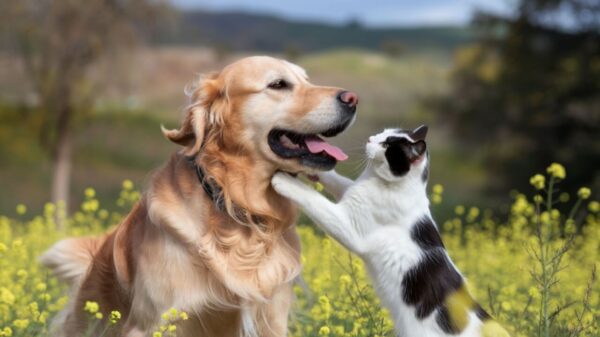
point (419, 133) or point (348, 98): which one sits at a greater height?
point (348, 98)

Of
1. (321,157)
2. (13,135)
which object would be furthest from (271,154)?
(13,135)

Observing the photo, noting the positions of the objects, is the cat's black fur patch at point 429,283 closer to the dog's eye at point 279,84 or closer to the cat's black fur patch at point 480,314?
the cat's black fur patch at point 480,314

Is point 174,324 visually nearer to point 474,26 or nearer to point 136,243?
point 136,243

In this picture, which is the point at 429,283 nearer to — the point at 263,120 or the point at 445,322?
the point at 445,322

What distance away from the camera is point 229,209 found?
4.34 m

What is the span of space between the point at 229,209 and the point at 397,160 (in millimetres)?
932

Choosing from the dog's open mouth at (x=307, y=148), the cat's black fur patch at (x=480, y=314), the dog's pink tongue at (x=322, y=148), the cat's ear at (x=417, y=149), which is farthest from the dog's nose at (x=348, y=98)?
the cat's black fur patch at (x=480, y=314)

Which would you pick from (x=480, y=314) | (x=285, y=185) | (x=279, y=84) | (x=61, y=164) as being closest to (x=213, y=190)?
(x=285, y=185)

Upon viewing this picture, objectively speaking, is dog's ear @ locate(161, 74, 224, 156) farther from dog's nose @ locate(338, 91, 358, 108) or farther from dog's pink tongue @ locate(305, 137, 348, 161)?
dog's nose @ locate(338, 91, 358, 108)

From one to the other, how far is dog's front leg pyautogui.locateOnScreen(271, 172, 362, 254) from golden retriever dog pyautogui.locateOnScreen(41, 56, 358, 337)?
14 cm

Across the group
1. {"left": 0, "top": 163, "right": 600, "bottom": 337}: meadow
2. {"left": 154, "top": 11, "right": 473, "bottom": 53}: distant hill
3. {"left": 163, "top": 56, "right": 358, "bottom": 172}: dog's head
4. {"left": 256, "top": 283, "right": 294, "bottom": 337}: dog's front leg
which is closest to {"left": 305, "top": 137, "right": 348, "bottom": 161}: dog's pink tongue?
{"left": 163, "top": 56, "right": 358, "bottom": 172}: dog's head

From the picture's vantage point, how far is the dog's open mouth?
4332mm

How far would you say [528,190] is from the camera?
21.3m

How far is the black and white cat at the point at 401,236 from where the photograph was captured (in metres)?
4.05
